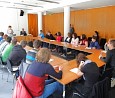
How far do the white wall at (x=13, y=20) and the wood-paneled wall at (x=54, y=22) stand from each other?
2.01 meters

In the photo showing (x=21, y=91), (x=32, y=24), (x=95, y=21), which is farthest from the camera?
(x=32, y=24)

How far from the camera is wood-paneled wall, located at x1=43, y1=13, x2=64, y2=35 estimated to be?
1275 centimetres

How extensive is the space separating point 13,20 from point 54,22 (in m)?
3.67

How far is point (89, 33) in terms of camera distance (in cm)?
Answer: 1012

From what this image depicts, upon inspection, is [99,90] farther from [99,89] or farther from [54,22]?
[54,22]

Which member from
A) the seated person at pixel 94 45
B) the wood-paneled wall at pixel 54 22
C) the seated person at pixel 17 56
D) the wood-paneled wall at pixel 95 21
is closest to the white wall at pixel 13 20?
the wood-paneled wall at pixel 54 22

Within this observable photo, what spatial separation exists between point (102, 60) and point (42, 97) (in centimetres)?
210

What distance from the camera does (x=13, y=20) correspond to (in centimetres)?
1376

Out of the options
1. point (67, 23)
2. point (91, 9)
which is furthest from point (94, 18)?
point (67, 23)

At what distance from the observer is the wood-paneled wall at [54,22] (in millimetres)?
12750

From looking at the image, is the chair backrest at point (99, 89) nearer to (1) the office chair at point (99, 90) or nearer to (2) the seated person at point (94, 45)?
(1) the office chair at point (99, 90)

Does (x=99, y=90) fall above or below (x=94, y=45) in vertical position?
below

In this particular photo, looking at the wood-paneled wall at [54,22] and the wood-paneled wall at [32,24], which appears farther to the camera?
the wood-paneled wall at [32,24]

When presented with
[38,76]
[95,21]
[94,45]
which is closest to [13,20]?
[95,21]
